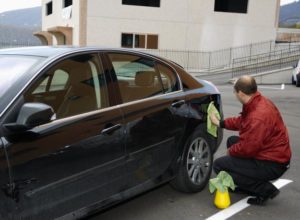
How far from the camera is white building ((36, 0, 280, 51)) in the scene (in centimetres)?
2838

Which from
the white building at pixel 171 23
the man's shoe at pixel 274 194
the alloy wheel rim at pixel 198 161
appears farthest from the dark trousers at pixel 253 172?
the white building at pixel 171 23

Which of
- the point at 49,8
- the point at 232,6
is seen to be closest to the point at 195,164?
the point at 232,6

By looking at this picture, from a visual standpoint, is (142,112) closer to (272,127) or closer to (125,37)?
(272,127)

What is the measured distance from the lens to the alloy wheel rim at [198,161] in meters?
5.02

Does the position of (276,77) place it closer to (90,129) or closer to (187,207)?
(187,207)

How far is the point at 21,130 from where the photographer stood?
3.17 meters

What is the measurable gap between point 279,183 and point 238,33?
2613 centimetres

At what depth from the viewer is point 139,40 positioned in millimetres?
29234

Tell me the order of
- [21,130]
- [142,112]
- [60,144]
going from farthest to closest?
1. [142,112]
2. [60,144]
3. [21,130]

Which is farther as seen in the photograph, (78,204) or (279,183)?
(279,183)

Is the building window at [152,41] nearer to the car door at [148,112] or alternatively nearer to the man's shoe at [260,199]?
the car door at [148,112]

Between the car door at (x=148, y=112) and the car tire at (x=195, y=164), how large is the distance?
24 centimetres

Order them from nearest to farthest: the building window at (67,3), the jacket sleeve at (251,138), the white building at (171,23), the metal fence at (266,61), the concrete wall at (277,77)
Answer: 1. the jacket sleeve at (251,138)
2. the concrete wall at (277,77)
3. the white building at (171,23)
4. the metal fence at (266,61)
5. the building window at (67,3)

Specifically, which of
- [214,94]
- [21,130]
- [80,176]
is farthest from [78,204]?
[214,94]
